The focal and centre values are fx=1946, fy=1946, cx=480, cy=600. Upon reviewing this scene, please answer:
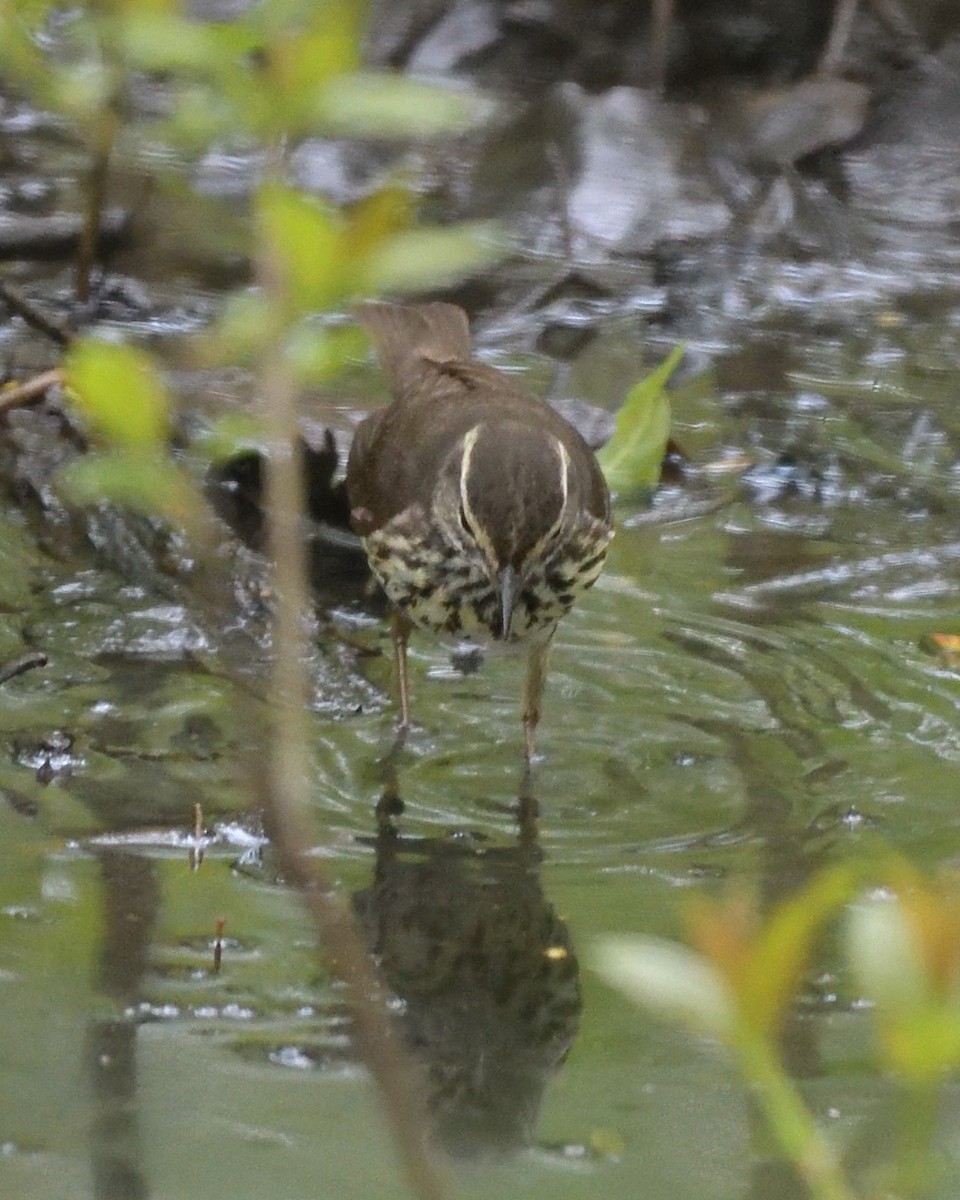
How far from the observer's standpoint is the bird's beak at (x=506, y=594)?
14.7ft

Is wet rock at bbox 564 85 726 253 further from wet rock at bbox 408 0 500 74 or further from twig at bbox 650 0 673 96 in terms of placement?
wet rock at bbox 408 0 500 74

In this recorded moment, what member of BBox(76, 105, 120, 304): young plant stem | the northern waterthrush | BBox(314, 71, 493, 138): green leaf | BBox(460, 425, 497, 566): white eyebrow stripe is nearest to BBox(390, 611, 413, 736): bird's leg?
the northern waterthrush

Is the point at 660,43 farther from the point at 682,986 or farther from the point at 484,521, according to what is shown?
the point at 682,986

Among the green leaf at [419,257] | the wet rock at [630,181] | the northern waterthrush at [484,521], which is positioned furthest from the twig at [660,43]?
the green leaf at [419,257]

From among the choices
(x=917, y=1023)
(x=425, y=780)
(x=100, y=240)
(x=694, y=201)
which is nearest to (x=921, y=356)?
(x=694, y=201)

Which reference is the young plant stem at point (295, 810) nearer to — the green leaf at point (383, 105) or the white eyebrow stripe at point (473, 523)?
the green leaf at point (383, 105)

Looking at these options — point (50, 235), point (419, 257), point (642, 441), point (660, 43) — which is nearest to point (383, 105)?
point (419, 257)

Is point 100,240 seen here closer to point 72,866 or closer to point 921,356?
point 921,356

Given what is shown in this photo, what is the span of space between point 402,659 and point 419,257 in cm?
366

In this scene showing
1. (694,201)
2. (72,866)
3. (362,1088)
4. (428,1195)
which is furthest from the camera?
(694,201)

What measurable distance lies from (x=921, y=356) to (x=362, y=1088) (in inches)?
214

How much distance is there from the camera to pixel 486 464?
4609mm

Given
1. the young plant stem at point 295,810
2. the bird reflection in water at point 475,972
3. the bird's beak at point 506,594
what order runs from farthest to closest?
the bird's beak at point 506,594 < the bird reflection in water at point 475,972 < the young plant stem at point 295,810

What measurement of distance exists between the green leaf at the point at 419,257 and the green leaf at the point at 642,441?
499 cm
